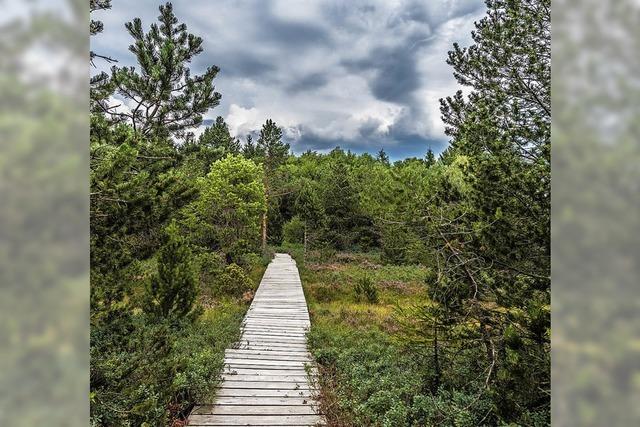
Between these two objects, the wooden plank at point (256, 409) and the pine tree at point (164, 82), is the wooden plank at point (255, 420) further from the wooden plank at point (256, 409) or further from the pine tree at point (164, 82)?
the pine tree at point (164, 82)

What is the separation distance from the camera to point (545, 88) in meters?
3.38

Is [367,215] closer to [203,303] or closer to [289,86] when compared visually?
[203,303]

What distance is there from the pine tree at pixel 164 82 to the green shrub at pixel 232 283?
645 cm

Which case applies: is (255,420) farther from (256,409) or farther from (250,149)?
(250,149)

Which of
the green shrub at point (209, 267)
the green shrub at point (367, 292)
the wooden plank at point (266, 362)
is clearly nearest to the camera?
the wooden plank at point (266, 362)

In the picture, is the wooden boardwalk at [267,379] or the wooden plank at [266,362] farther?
the wooden plank at [266,362]

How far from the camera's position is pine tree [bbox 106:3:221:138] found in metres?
4.94

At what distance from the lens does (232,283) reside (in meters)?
11.7

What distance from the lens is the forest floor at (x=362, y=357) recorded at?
404cm

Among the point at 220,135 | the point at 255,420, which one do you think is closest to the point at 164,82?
the point at 255,420

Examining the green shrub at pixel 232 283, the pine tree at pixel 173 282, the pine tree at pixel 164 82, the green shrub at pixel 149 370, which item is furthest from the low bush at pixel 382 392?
the green shrub at pixel 232 283
